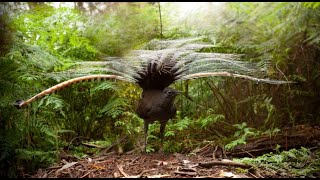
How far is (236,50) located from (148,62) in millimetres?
1062

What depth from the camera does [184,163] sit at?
81.4 inches

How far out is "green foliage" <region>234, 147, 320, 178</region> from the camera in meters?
1.89

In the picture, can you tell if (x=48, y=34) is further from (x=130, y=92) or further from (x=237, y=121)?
(x=237, y=121)

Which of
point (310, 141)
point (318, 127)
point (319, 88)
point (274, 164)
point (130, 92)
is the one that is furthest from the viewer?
point (130, 92)

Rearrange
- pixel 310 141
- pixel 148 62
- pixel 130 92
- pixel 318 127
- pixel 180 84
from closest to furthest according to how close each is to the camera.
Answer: pixel 148 62 → pixel 310 141 → pixel 318 127 → pixel 130 92 → pixel 180 84

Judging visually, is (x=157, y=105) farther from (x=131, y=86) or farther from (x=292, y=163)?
(x=292, y=163)

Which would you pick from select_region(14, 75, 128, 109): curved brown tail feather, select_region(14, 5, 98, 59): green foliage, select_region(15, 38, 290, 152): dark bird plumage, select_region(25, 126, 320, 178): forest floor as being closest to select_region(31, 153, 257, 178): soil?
select_region(25, 126, 320, 178): forest floor

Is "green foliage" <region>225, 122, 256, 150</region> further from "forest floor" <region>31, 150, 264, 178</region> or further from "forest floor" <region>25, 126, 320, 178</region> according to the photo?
"forest floor" <region>31, 150, 264, 178</region>

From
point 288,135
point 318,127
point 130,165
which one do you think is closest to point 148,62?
point 130,165

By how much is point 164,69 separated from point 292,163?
1035mm

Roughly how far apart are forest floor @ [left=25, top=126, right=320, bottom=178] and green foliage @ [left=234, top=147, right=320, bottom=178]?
5cm

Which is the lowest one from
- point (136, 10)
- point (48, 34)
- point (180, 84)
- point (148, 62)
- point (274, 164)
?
point (274, 164)

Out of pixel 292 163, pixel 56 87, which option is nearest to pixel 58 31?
pixel 56 87

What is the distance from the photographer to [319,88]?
2.84 metres
